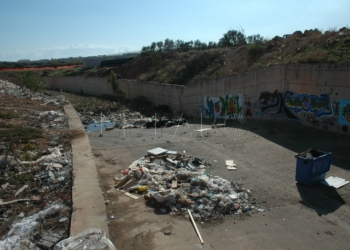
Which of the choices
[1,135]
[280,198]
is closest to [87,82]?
[1,135]

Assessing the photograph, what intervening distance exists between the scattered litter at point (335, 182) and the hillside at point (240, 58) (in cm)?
649

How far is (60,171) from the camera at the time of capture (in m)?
7.63

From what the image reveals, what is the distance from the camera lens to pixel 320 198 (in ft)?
21.4

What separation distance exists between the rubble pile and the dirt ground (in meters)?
0.95

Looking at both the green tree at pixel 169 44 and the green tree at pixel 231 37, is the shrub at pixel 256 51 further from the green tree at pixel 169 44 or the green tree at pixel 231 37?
the green tree at pixel 169 44

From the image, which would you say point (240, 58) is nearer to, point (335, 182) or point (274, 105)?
point (274, 105)

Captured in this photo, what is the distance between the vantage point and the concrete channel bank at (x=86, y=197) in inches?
201

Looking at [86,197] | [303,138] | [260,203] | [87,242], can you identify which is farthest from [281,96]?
[87,242]

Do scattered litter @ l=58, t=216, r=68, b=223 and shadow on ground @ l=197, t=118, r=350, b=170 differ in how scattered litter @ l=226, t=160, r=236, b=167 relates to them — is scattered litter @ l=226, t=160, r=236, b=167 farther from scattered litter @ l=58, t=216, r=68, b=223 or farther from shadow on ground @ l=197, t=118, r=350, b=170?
scattered litter @ l=58, t=216, r=68, b=223

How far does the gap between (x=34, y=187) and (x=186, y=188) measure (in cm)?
341

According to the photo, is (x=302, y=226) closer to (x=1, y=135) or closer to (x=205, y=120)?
(x=1, y=135)

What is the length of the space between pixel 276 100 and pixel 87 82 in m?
29.9

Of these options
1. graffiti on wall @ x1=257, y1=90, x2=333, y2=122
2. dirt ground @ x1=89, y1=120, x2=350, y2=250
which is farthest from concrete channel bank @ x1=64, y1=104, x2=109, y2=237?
graffiti on wall @ x1=257, y1=90, x2=333, y2=122

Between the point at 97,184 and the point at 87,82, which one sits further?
the point at 87,82
